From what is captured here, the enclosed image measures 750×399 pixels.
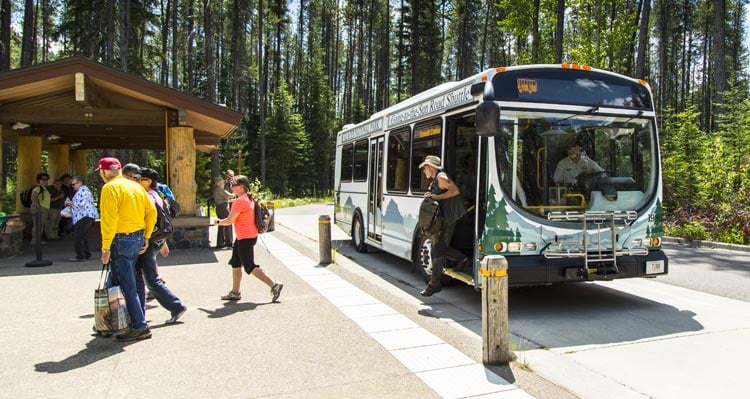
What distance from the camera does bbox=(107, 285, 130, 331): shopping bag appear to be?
205 inches

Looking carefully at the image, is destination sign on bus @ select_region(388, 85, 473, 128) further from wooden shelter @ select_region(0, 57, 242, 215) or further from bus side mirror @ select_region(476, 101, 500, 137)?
wooden shelter @ select_region(0, 57, 242, 215)

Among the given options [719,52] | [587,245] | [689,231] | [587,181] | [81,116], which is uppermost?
[719,52]

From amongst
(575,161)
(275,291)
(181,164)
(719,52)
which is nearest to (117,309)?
(275,291)

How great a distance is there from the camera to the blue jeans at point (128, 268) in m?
5.20

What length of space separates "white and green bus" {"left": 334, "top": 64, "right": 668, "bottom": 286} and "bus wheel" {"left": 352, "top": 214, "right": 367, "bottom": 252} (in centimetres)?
462


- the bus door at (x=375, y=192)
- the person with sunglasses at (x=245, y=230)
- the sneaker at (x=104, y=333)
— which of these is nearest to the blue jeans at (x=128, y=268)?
the sneaker at (x=104, y=333)

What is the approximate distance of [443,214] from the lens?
272 inches

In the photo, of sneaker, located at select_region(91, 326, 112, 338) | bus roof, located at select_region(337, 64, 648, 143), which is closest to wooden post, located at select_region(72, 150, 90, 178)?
bus roof, located at select_region(337, 64, 648, 143)

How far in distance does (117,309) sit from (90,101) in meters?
7.88

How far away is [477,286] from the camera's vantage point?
6.37 meters

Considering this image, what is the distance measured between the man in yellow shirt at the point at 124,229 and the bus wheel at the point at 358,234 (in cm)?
675

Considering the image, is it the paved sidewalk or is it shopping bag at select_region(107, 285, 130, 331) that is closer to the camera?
the paved sidewalk

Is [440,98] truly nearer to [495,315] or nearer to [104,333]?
[495,315]

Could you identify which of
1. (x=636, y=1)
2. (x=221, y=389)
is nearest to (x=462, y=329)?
(x=221, y=389)
